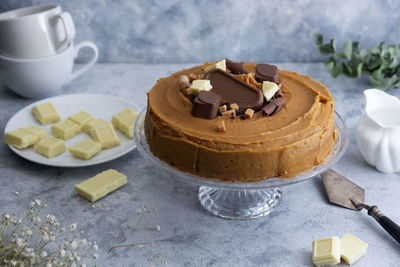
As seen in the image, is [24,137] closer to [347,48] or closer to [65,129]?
[65,129]

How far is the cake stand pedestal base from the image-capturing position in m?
1.73

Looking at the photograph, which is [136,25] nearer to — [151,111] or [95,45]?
[95,45]

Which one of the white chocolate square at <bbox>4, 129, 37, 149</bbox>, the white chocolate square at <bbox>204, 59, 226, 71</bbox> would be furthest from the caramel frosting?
the white chocolate square at <bbox>4, 129, 37, 149</bbox>

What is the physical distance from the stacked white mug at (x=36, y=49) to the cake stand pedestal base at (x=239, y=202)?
0.91m

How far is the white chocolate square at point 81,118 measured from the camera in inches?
83.4

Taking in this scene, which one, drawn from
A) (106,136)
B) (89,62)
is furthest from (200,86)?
(89,62)

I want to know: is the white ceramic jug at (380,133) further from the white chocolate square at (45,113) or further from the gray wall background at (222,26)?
the white chocolate square at (45,113)

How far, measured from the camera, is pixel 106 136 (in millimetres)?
2002

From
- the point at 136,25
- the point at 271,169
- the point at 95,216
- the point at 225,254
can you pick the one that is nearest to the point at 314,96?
the point at 271,169

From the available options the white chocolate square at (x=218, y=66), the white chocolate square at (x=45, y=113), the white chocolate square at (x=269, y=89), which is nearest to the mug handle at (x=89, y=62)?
the white chocolate square at (x=45, y=113)

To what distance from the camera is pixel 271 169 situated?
4.92 ft

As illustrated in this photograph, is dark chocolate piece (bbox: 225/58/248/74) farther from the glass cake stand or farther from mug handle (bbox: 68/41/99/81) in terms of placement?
mug handle (bbox: 68/41/99/81)

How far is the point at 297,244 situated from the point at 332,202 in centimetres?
25

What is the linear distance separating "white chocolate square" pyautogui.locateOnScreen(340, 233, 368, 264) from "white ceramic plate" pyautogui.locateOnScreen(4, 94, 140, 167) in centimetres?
85
